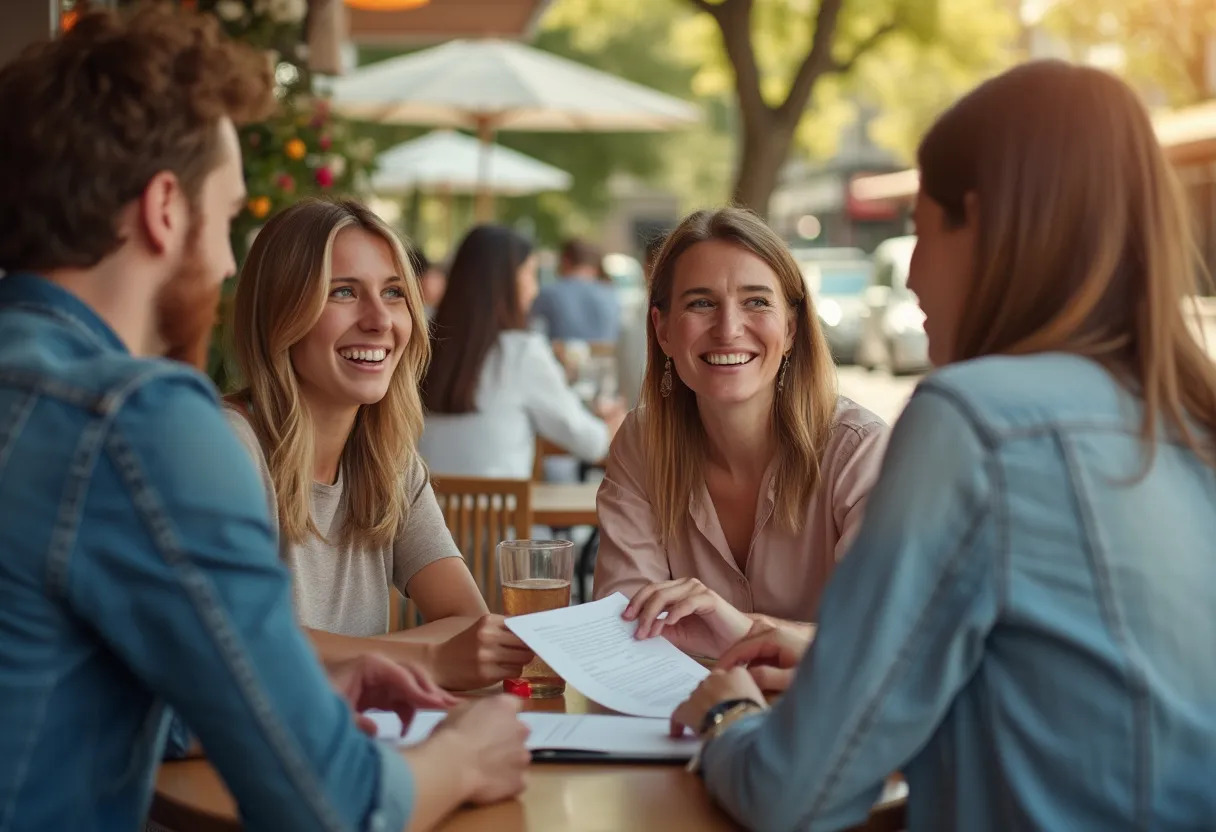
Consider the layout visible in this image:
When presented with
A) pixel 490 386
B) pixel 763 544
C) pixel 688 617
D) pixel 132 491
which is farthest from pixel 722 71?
pixel 132 491

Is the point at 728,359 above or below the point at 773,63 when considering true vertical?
below

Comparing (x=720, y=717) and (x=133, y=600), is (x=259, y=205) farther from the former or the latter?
(x=133, y=600)

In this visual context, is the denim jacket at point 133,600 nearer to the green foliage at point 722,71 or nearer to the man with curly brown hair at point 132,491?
the man with curly brown hair at point 132,491

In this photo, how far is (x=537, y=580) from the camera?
226 centimetres

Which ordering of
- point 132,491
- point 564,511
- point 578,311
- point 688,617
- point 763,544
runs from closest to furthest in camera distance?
1. point 132,491
2. point 688,617
3. point 763,544
4. point 564,511
5. point 578,311

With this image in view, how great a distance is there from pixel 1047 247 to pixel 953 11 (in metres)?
12.7

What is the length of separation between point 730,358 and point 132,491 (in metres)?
1.81

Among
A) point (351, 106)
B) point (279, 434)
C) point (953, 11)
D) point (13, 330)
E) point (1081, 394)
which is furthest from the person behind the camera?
point (953, 11)

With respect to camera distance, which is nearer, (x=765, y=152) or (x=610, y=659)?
(x=610, y=659)

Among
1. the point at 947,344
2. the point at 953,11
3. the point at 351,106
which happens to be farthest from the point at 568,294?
the point at 947,344

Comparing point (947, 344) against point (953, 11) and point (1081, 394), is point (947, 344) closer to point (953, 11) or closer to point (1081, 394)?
point (1081, 394)

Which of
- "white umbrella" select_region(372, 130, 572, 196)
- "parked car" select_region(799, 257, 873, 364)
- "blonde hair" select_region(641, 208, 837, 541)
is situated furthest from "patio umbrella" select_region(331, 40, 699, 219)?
"parked car" select_region(799, 257, 873, 364)

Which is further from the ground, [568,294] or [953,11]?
[953,11]

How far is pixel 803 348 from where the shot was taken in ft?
9.98
